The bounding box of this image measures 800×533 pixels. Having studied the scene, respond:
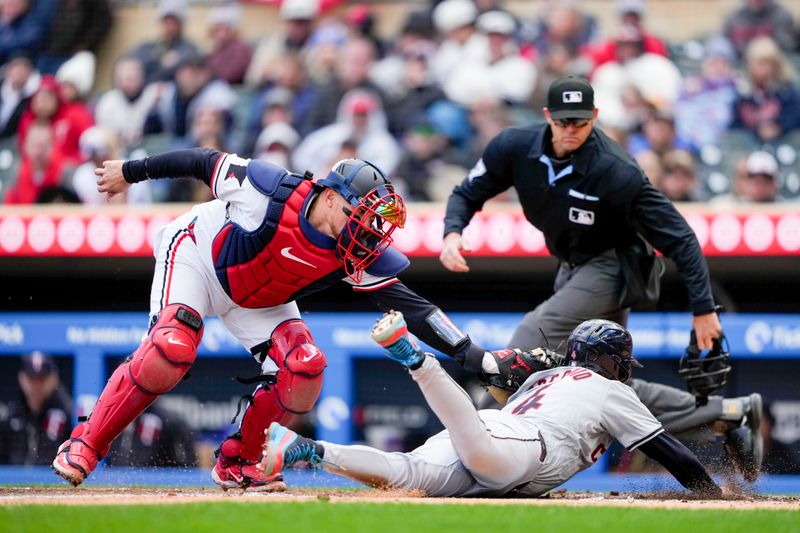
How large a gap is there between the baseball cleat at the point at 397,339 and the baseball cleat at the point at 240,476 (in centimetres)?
123

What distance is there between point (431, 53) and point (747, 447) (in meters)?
5.61

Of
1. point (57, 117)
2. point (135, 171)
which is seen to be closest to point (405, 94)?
point (57, 117)

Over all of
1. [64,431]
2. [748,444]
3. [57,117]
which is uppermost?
[57,117]

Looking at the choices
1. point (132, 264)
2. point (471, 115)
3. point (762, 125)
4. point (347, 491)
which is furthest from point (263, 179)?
point (762, 125)

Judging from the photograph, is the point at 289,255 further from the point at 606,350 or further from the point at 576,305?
the point at 576,305

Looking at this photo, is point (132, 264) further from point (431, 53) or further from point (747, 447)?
point (747, 447)

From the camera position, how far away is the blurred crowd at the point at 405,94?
9633 mm

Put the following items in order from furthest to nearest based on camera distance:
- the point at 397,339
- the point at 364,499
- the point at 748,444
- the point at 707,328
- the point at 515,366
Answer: the point at 748,444 → the point at 707,328 → the point at 515,366 → the point at 364,499 → the point at 397,339

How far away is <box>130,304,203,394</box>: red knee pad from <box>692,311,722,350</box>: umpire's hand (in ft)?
7.74

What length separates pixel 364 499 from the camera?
478cm

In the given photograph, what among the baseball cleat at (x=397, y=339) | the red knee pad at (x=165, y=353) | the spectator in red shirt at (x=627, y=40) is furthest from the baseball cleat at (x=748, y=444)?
the spectator in red shirt at (x=627, y=40)

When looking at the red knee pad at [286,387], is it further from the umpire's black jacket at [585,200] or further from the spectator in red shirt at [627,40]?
the spectator in red shirt at [627,40]

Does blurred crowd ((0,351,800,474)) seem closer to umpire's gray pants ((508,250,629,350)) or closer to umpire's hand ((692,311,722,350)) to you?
umpire's gray pants ((508,250,629,350))

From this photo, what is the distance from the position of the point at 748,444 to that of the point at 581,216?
1.46 meters
